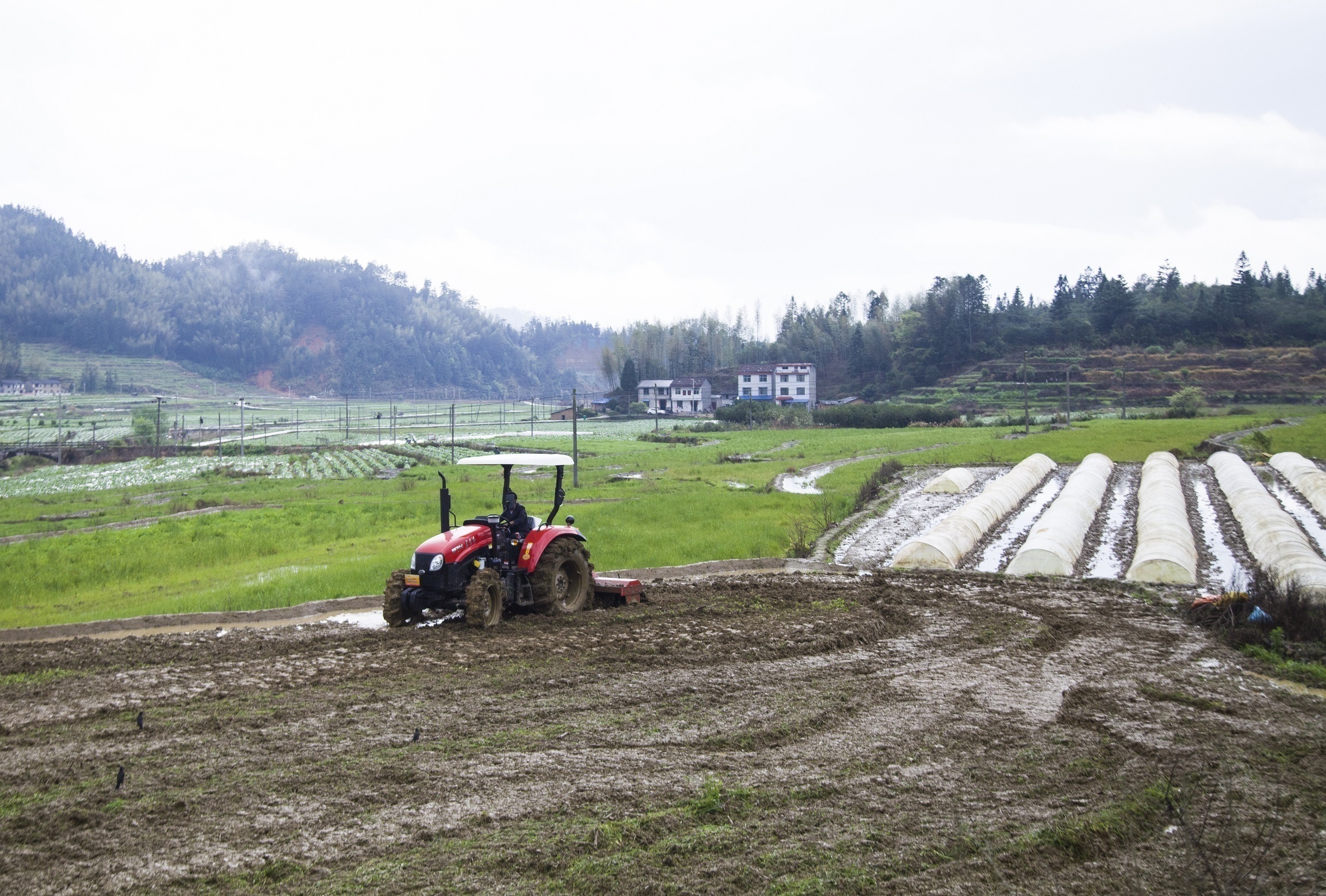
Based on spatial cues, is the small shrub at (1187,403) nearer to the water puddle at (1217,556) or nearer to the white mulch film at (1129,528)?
the white mulch film at (1129,528)

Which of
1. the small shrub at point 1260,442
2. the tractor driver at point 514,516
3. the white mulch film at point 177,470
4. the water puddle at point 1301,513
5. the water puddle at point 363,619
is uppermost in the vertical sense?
the tractor driver at point 514,516

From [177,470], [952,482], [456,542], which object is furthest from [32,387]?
[456,542]

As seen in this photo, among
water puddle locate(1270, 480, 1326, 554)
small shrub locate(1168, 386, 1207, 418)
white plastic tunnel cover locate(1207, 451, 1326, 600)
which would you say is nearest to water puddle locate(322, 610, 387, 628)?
white plastic tunnel cover locate(1207, 451, 1326, 600)

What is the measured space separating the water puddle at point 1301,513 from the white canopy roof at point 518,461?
45.7ft

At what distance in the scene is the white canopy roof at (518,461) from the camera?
423 inches

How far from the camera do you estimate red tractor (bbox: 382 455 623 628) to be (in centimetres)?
1041

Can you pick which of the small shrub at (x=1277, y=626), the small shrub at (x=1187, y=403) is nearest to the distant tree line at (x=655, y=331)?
the small shrub at (x=1187, y=403)

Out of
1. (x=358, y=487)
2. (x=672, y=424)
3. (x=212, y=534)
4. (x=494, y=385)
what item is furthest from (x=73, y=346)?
(x=212, y=534)

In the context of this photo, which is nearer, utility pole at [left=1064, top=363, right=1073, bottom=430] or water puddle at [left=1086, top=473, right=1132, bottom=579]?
water puddle at [left=1086, top=473, right=1132, bottom=579]

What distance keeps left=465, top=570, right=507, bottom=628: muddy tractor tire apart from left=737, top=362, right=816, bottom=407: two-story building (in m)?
89.6

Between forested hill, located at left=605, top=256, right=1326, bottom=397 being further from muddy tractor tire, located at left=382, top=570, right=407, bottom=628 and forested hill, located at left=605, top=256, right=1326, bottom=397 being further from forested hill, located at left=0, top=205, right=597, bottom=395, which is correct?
muddy tractor tire, located at left=382, top=570, right=407, bottom=628

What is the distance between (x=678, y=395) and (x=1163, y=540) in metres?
87.4

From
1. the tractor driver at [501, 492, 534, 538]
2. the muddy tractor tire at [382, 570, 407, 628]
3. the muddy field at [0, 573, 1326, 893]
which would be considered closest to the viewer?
the muddy field at [0, 573, 1326, 893]

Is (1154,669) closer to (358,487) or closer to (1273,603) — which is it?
(1273,603)
